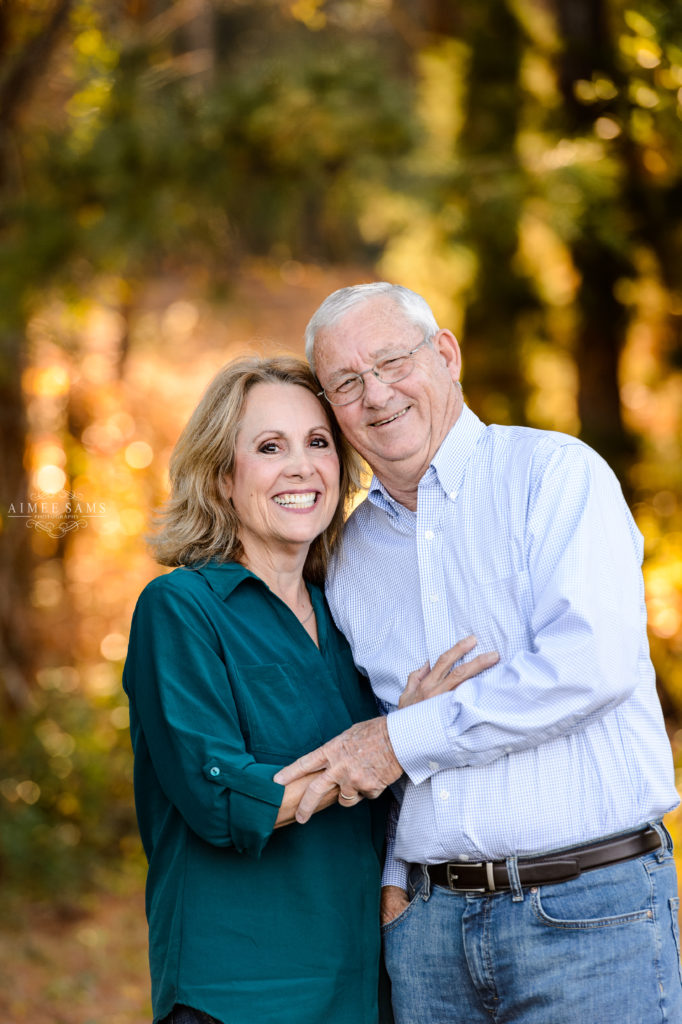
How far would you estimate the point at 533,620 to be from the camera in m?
1.82

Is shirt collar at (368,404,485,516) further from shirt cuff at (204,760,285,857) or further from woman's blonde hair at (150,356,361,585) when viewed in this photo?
shirt cuff at (204,760,285,857)

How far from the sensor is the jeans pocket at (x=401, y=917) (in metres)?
1.96

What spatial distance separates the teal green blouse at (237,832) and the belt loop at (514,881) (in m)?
0.31

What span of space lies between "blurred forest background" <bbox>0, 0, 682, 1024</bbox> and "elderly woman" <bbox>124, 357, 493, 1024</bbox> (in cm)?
187

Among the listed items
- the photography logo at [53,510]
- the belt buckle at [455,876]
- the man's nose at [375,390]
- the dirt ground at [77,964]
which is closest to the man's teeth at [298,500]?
the man's nose at [375,390]

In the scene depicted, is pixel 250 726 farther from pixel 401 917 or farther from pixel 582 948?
pixel 582 948

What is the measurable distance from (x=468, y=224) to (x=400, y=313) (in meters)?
2.22

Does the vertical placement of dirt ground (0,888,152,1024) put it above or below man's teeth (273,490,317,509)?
below

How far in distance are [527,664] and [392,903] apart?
24.6 inches

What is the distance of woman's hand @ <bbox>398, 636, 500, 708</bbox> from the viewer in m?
1.86

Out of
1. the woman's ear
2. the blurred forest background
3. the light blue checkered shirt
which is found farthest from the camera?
the blurred forest background

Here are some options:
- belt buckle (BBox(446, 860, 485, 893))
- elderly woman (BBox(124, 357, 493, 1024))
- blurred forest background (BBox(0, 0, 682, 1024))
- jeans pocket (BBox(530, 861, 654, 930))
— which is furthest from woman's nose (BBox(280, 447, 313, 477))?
blurred forest background (BBox(0, 0, 682, 1024))

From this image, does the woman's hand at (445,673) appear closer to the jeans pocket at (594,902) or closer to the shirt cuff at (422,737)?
the shirt cuff at (422,737)

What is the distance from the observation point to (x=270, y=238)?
5422 millimetres
